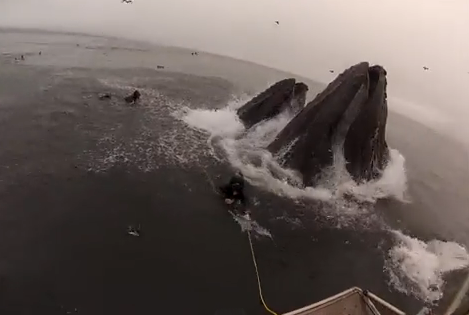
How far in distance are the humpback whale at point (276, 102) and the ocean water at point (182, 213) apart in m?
0.47

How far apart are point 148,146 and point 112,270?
21.1 ft

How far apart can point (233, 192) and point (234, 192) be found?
0.03 m

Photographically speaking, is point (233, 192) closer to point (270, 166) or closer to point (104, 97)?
point (270, 166)

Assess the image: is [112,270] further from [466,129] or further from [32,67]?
[466,129]

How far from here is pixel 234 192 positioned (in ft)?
53.1

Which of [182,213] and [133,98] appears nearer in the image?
[182,213]

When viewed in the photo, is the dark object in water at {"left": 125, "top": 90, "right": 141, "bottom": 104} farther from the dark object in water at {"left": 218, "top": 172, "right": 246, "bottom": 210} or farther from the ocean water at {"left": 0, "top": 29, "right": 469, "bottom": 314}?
the dark object in water at {"left": 218, "top": 172, "right": 246, "bottom": 210}

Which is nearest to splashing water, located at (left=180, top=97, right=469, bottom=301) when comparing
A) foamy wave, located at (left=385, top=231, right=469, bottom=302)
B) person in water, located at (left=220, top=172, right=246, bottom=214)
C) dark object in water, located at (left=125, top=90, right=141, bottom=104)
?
foamy wave, located at (left=385, top=231, right=469, bottom=302)

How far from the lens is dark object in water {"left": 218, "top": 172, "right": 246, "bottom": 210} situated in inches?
632

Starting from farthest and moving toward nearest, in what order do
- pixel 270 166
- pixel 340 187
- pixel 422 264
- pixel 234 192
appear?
1. pixel 270 166
2. pixel 340 187
3. pixel 234 192
4. pixel 422 264

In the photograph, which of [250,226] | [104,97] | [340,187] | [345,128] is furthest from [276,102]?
[104,97]

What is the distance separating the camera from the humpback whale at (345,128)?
16.5 m

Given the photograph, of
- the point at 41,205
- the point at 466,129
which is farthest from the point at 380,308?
the point at 466,129

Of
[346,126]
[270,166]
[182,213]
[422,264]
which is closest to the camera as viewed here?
[422,264]
